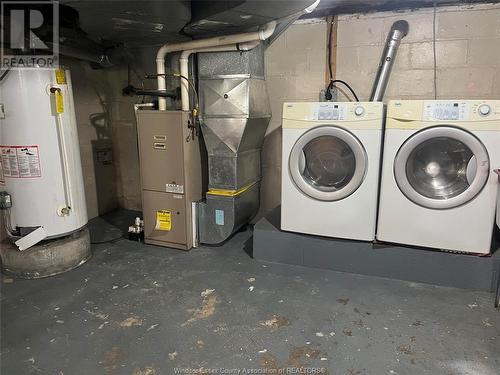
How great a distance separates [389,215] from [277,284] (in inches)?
34.8

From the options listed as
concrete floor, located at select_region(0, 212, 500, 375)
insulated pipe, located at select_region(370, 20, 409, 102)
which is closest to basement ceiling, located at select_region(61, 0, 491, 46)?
insulated pipe, located at select_region(370, 20, 409, 102)

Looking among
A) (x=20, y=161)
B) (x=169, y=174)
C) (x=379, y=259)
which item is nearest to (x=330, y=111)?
(x=379, y=259)

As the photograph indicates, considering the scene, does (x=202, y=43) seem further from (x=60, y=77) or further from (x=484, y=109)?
(x=484, y=109)

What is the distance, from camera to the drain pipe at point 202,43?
261 cm

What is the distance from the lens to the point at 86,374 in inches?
63.3

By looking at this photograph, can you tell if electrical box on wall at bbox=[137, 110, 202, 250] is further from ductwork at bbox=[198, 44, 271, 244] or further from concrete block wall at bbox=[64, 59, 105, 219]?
concrete block wall at bbox=[64, 59, 105, 219]

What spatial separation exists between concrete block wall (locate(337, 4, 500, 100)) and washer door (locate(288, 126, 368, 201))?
2.52 ft

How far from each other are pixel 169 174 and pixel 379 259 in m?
1.72

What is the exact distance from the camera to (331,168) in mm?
2654

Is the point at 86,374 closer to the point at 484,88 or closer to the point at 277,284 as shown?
the point at 277,284

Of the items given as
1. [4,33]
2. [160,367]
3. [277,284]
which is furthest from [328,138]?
[4,33]

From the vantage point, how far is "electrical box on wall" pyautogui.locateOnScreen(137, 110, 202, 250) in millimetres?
2811

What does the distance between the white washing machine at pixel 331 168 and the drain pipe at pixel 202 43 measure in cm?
57

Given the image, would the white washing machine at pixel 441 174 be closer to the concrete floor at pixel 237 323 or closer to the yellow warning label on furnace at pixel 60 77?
the concrete floor at pixel 237 323
